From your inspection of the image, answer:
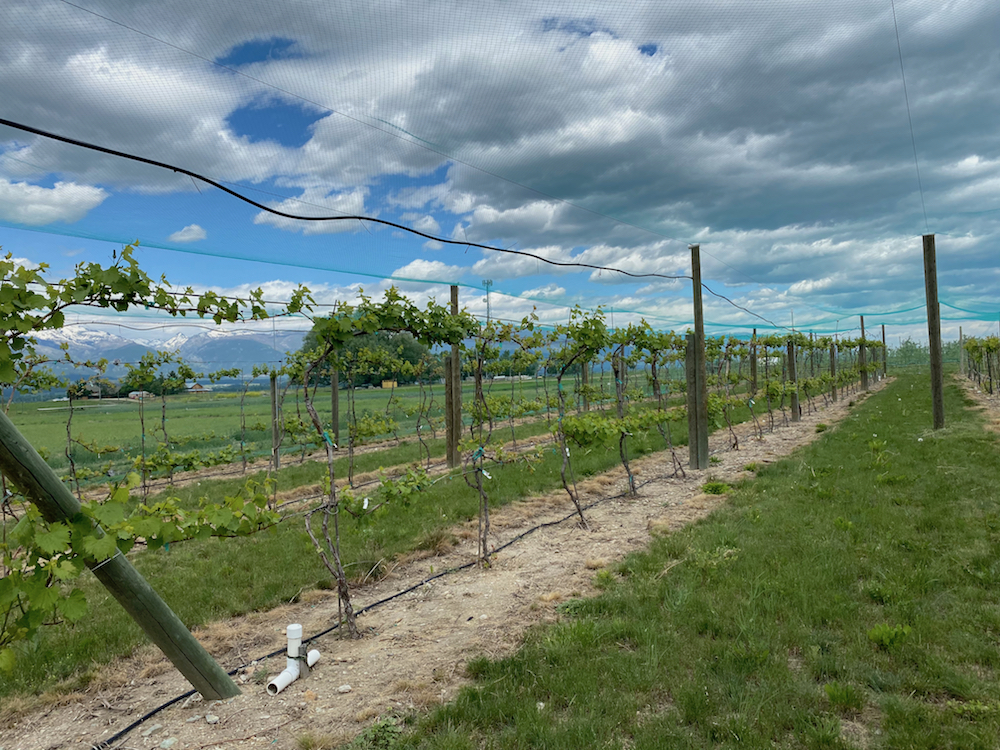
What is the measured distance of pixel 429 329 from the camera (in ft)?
14.7

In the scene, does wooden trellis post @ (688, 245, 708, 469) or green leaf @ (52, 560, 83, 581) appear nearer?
green leaf @ (52, 560, 83, 581)

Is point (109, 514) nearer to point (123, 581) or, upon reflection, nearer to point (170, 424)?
point (123, 581)

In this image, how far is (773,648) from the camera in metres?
3.16

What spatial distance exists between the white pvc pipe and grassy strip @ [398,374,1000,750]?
0.91 metres

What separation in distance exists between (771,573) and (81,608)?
13.6 feet

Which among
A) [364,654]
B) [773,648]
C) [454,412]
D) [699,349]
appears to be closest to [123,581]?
[364,654]

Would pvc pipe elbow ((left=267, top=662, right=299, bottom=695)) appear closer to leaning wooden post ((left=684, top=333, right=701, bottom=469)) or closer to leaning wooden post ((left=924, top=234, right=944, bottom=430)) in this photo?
leaning wooden post ((left=684, top=333, right=701, bottom=469))

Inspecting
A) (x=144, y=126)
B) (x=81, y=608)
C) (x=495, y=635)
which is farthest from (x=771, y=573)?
(x=144, y=126)

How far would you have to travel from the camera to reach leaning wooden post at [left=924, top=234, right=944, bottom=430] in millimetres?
10477

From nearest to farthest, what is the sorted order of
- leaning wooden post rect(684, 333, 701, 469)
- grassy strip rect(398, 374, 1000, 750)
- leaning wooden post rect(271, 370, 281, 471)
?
grassy strip rect(398, 374, 1000, 750), leaning wooden post rect(684, 333, 701, 469), leaning wooden post rect(271, 370, 281, 471)

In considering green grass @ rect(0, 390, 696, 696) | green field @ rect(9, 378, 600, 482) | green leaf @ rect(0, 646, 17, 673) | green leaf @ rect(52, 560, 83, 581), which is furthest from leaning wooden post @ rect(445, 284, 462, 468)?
green leaf @ rect(0, 646, 17, 673)

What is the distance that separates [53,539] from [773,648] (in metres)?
3.41

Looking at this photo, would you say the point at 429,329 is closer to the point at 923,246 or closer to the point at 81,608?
the point at 81,608

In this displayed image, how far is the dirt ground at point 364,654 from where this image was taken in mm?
2787
